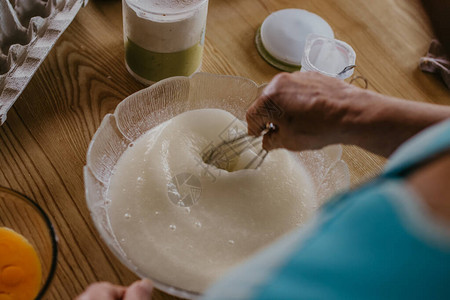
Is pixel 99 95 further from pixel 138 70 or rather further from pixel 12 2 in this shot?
pixel 12 2

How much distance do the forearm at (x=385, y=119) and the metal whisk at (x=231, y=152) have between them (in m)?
0.17

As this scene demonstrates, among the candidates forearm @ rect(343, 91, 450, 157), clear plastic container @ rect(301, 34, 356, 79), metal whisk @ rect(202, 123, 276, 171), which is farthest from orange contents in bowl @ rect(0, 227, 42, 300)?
clear plastic container @ rect(301, 34, 356, 79)

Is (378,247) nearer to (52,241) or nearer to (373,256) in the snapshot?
(373,256)

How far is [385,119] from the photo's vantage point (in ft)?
1.83

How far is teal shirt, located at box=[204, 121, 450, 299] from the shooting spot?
254mm

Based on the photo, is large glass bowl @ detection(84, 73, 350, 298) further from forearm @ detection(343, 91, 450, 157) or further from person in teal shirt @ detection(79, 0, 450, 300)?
person in teal shirt @ detection(79, 0, 450, 300)

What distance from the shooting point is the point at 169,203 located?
0.66 m

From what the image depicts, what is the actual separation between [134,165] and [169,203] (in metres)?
0.09

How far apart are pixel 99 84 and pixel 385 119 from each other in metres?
0.52

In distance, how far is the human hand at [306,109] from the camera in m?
0.58

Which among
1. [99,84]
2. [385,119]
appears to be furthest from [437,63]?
[99,84]

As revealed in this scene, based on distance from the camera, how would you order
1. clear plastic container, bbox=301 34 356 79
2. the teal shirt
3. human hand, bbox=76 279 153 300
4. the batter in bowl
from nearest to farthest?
the teal shirt, human hand, bbox=76 279 153 300, the batter in bowl, clear plastic container, bbox=301 34 356 79

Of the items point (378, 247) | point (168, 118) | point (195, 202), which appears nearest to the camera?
Answer: point (378, 247)

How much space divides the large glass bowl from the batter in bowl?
2 centimetres
